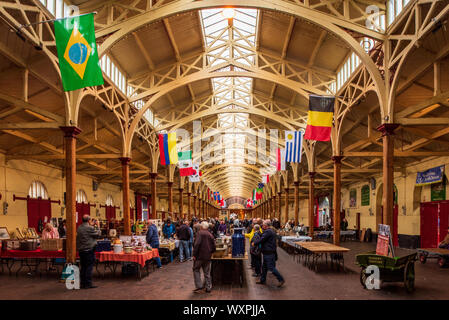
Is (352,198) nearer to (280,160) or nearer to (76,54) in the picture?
(280,160)

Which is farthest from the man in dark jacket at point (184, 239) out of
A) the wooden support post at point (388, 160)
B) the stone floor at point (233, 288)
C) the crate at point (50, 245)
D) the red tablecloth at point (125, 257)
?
the wooden support post at point (388, 160)

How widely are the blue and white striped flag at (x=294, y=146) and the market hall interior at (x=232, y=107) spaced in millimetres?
124

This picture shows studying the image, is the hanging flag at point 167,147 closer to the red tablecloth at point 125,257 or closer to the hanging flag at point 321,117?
the hanging flag at point 321,117

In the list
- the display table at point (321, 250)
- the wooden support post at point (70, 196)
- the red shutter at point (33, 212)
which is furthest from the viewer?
the red shutter at point (33, 212)

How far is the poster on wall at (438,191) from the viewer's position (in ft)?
62.0

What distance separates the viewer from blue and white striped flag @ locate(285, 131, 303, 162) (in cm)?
2097

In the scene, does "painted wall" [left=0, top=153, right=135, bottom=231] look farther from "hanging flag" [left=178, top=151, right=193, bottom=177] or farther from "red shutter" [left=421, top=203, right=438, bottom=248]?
"red shutter" [left=421, top=203, right=438, bottom=248]

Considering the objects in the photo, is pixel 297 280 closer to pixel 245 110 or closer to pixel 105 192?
pixel 245 110

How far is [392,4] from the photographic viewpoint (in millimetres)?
13469

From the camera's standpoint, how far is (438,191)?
766 inches

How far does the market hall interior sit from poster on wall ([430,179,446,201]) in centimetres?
11

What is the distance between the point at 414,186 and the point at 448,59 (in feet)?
36.4

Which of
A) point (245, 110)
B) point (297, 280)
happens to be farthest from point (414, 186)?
point (297, 280)

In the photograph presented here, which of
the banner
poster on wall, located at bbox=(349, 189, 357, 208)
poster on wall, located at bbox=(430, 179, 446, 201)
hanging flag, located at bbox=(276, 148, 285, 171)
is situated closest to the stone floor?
poster on wall, located at bbox=(430, 179, 446, 201)
